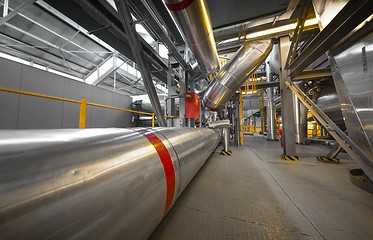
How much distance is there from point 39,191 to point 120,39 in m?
2.63

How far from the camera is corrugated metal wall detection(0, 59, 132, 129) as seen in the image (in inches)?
120

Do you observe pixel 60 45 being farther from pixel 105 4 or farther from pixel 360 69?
pixel 360 69

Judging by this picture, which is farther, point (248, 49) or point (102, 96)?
point (102, 96)

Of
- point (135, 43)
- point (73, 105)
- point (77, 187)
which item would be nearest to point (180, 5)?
point (135, 43)

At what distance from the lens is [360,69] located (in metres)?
1.40

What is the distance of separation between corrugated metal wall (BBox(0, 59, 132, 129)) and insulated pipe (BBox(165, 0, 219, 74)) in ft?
13.1

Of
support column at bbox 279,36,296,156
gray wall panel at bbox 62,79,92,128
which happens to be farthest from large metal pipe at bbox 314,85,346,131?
gray wall panel at bbox 62,79,92,128

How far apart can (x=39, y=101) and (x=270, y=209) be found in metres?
5.02

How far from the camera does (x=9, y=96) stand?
3.04m

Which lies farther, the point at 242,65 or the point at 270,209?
the point at 242,65

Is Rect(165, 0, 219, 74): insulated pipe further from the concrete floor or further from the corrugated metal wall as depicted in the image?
the corrugated metal wall

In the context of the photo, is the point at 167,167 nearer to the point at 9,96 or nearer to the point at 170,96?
the point at 170,96

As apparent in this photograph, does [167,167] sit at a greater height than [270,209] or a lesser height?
greater

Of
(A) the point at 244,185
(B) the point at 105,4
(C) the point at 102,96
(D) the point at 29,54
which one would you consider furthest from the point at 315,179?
(D) the point at 29,54
